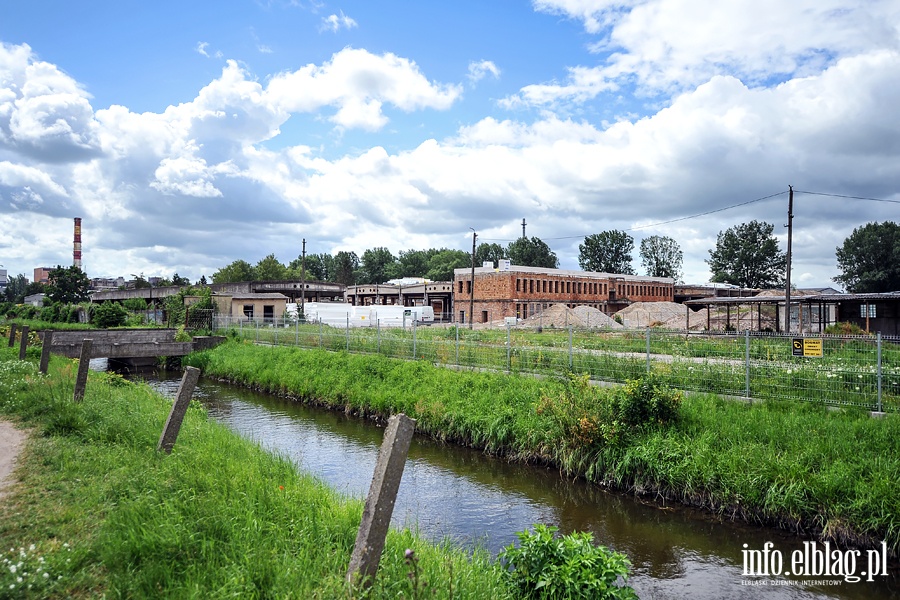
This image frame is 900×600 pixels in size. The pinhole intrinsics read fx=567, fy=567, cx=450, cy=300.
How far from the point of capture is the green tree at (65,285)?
6397cm

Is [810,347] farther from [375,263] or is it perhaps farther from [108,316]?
[375,263]

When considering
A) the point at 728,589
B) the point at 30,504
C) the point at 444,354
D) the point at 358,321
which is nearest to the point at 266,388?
the point at 444,354

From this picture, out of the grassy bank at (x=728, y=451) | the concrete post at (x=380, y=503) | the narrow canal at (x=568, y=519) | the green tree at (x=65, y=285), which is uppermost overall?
the green tree at (x=65, y=285)

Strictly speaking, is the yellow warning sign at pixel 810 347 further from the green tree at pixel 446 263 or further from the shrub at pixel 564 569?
the green tree at pixel 446 263

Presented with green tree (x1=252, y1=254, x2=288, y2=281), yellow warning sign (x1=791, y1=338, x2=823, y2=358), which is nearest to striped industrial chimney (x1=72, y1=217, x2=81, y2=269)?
green tree (x1=252, y1=254, x2=288, y2=281)

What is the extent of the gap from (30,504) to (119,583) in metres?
2.48

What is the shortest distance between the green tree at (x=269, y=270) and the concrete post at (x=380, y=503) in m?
95.0

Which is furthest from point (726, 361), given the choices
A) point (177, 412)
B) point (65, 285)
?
point (65, 285)

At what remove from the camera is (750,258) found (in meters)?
87.6

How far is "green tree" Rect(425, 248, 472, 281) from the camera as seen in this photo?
4001 inches

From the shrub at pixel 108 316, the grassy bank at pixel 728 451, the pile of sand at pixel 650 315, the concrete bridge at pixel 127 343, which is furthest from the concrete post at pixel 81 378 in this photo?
the pile of sand at pixel 650 315

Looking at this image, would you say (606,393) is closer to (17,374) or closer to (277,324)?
(17,374)

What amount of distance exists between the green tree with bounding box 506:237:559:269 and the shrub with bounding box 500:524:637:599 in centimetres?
8909

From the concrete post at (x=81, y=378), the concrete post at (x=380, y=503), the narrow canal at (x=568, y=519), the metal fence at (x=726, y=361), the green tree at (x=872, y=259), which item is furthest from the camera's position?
the green tree at (x=872, y=259)
